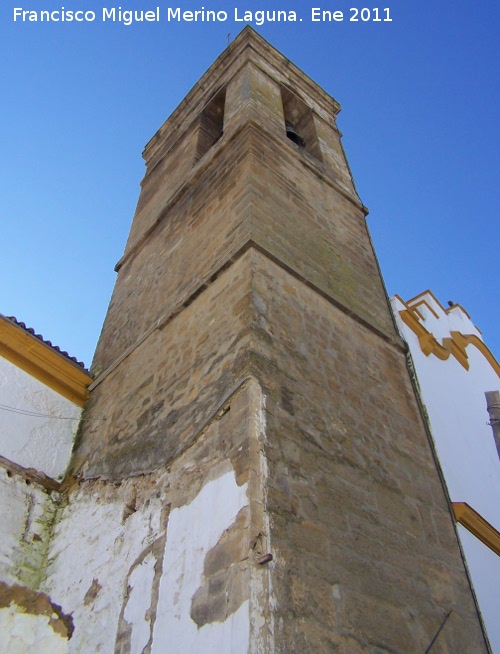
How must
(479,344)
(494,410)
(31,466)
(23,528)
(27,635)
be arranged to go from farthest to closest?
1. (479,344)
2. (31,466)
3. (494,410)
4. (23,528)
5. (27,635)

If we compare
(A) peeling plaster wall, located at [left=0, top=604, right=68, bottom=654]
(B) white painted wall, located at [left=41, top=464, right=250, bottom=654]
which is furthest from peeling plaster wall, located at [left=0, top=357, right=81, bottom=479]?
(A) peeling plaster wall, located at [left=0, top=604, right=68, bottom=654]

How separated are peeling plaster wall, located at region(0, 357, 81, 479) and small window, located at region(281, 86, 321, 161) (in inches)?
209

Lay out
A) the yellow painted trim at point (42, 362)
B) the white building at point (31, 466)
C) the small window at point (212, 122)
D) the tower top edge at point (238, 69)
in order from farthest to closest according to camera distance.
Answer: the tower top edge at point (238, 69)
the small window at point (212, 122)
the yellow painted trim at point (42, 362)
the white building at point (31, 466)

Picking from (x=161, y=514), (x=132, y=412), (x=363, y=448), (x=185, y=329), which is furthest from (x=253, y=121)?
(x=161, y=514)

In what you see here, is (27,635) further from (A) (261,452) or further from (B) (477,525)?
(B) (477,525)

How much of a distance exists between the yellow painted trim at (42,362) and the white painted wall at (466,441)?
10.6 ft

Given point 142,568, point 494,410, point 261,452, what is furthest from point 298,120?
point 142,568

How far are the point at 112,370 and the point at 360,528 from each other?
10.3ft

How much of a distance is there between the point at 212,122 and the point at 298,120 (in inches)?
52.9

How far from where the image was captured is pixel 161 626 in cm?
325

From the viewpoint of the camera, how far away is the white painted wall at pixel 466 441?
184 inches

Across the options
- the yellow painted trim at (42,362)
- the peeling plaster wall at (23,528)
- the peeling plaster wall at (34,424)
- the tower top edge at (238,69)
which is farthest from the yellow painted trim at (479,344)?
the peeling plaster wall at (23,528)

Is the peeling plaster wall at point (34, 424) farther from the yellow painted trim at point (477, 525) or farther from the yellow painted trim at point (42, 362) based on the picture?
the yellow painted trim at point (477, 525)

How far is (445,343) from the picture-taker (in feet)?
24.9
